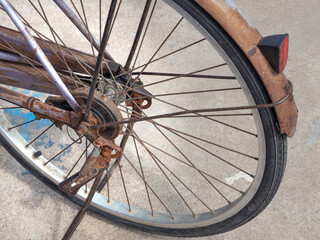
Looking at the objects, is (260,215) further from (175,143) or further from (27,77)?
(27,77)

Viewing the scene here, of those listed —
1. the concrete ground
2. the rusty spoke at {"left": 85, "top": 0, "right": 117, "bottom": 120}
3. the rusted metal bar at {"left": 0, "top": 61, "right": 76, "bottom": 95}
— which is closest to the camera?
the rusty spoke at {"left": 85, "top": 0, "right": 117, "bottom": 120}

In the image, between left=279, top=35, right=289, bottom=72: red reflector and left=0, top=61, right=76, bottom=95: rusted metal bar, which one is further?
left=0, top=61, right=76, bottom=95: rusted metal bar

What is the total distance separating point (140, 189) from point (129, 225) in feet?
0.48

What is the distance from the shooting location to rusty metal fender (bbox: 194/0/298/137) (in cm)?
66

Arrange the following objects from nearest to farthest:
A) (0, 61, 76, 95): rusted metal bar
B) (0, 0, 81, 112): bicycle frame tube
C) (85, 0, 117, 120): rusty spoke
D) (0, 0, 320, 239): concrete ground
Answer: (85, 0, 117, 120): rusty spoke, (0, 0, 81, 112): bicycle frame tube, (0, 61, 76, 95): rusted metal bar, (0, 0, 320, 239): concrete ground

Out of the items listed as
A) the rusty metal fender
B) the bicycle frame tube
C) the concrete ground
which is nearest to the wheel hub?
the bicycle frame tube

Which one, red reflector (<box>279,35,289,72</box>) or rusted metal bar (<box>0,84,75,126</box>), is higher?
rusted metal bar (<box>0,84,75,126</box>)

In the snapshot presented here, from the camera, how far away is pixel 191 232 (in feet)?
3.55

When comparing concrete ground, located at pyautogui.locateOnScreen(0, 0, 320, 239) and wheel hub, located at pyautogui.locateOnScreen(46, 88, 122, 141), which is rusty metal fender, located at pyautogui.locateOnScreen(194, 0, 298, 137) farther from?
concrete ground, located at pyautogui.locateOnScreen(0, 0, 320, 239)

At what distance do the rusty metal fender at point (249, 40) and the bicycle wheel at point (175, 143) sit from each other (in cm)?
2

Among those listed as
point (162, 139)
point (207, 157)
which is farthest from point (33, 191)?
point (207, 157)

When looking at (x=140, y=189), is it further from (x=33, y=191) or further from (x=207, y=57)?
(x=207, y=57)

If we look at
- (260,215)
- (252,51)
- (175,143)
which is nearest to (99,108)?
(252,51)

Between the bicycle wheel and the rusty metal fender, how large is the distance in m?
0.02
